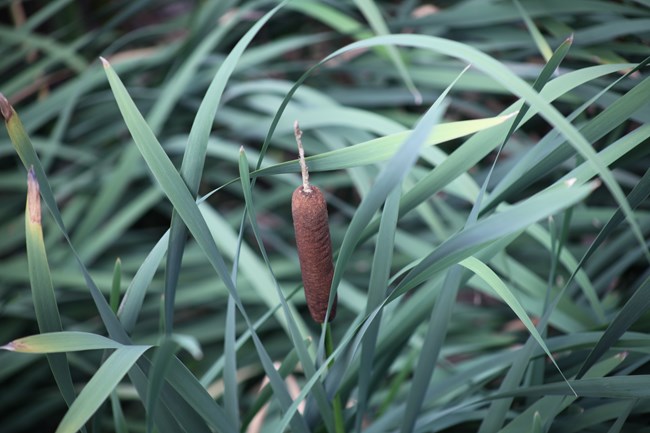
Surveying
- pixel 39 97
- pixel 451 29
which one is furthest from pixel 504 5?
pixel 39 97

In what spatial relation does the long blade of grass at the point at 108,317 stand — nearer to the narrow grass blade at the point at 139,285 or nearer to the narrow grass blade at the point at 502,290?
the narrow grass blade at the point at 139,285

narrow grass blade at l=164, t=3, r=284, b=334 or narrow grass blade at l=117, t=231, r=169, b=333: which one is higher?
narrow grass blade at l=164, t=3, r=284, b=334

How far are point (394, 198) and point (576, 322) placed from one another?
0.30 meters

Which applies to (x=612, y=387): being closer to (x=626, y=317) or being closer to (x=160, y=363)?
(x=626, y=317)

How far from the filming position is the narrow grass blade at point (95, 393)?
358 millimetres

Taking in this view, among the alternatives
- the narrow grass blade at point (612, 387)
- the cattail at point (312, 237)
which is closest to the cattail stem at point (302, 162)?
the cattail at point (312, 237)

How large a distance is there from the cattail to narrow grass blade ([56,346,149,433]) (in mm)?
112

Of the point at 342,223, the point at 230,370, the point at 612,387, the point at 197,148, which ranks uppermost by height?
the point at 342,223

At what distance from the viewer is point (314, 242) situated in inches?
15.2

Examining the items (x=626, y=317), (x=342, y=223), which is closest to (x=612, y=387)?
(x=626, y=317)

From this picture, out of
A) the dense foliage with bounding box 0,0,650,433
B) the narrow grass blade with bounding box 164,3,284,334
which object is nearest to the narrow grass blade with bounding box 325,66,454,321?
the dense foliage with bounding box 0,0,650,433

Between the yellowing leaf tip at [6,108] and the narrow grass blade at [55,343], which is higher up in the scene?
the yellowing leaf tip at [6,108]

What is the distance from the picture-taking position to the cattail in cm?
38

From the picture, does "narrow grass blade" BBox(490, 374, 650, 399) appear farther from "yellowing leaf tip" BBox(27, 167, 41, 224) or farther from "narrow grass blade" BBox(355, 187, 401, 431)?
"yellowing leaf tip" BBox(27, 167, 41, 224)
